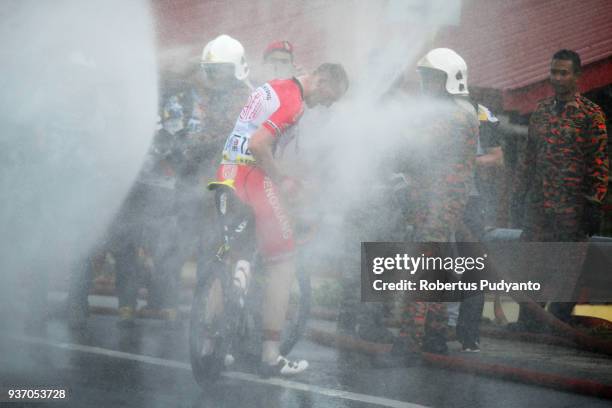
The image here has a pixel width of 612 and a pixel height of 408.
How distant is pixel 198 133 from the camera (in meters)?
7.24

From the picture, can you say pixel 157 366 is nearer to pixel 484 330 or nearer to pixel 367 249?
pixel 367 249

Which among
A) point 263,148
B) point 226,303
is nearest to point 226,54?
point 263,148

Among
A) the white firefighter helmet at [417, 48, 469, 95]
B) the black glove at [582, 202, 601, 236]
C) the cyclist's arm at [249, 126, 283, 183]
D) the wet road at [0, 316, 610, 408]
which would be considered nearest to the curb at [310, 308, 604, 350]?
the black glove at [582, 202, 601, 236]

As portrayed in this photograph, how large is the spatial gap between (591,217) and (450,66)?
1723mm

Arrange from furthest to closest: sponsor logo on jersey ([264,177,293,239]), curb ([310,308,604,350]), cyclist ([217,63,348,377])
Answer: curb ([310,308,604,350]), sponsor logo on jersey ([264,177,293,239]), cyclist ([217,63,348,377])

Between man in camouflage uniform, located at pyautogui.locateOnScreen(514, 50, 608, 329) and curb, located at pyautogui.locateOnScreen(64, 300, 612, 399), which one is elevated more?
man in camouflage uniform, located at pyautogui.locateOnScreen(514, 50, 608, 329)

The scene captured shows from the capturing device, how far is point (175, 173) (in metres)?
7.62

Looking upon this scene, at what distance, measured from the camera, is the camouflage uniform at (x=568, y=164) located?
7.32m

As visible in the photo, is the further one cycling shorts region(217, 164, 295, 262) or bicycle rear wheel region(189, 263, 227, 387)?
cycling shorts region(217, 164, 295, 262)

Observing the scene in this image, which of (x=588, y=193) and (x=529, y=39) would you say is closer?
(x=588, y=193)

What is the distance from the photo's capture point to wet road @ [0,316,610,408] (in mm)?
5051

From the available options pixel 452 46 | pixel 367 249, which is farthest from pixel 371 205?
pixel 452 46

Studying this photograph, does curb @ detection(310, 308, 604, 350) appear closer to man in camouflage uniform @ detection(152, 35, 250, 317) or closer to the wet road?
the wet road

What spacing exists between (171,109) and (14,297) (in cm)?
170
